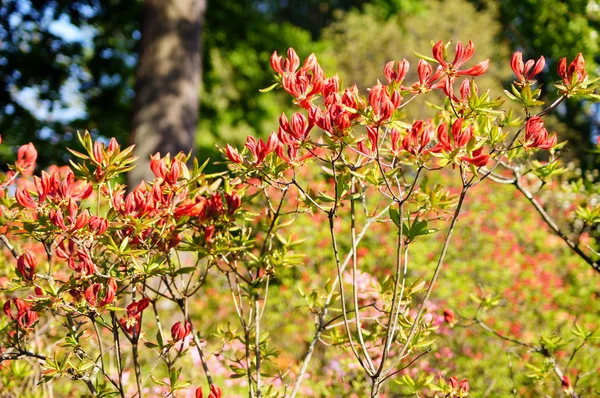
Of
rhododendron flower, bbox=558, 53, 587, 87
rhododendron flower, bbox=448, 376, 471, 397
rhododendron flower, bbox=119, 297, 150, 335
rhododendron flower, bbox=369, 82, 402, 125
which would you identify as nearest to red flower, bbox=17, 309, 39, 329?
rhododendron flower, bbox=119, 297, 150, 335

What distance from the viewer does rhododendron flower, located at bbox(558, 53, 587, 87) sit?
4.54 feet

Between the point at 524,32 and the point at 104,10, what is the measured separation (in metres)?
6.02

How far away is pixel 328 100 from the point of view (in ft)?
4.68

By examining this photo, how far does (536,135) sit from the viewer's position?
1371mm

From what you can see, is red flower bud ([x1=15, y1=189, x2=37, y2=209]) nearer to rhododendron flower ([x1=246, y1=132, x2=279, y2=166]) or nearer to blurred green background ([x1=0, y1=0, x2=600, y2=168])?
rhododendron flower ([x1=246, y1=132, x2=279, y2=166])

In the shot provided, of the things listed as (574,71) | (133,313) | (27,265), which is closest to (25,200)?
(27,265)

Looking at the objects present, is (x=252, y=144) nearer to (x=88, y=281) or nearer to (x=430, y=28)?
(x=88, y=281)

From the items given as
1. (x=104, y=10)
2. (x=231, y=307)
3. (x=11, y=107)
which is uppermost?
(x=104, y=10)

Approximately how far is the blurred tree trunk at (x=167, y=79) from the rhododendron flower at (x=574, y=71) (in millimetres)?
3869

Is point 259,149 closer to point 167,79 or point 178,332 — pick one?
point 178,332

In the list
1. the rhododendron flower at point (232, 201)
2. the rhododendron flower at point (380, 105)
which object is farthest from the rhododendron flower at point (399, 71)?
the rhododendron flower at point (232, 201)

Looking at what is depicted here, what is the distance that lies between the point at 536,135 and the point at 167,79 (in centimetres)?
418

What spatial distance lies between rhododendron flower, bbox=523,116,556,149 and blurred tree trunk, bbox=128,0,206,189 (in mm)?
3855

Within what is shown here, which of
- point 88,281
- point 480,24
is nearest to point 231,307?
point 88,281
